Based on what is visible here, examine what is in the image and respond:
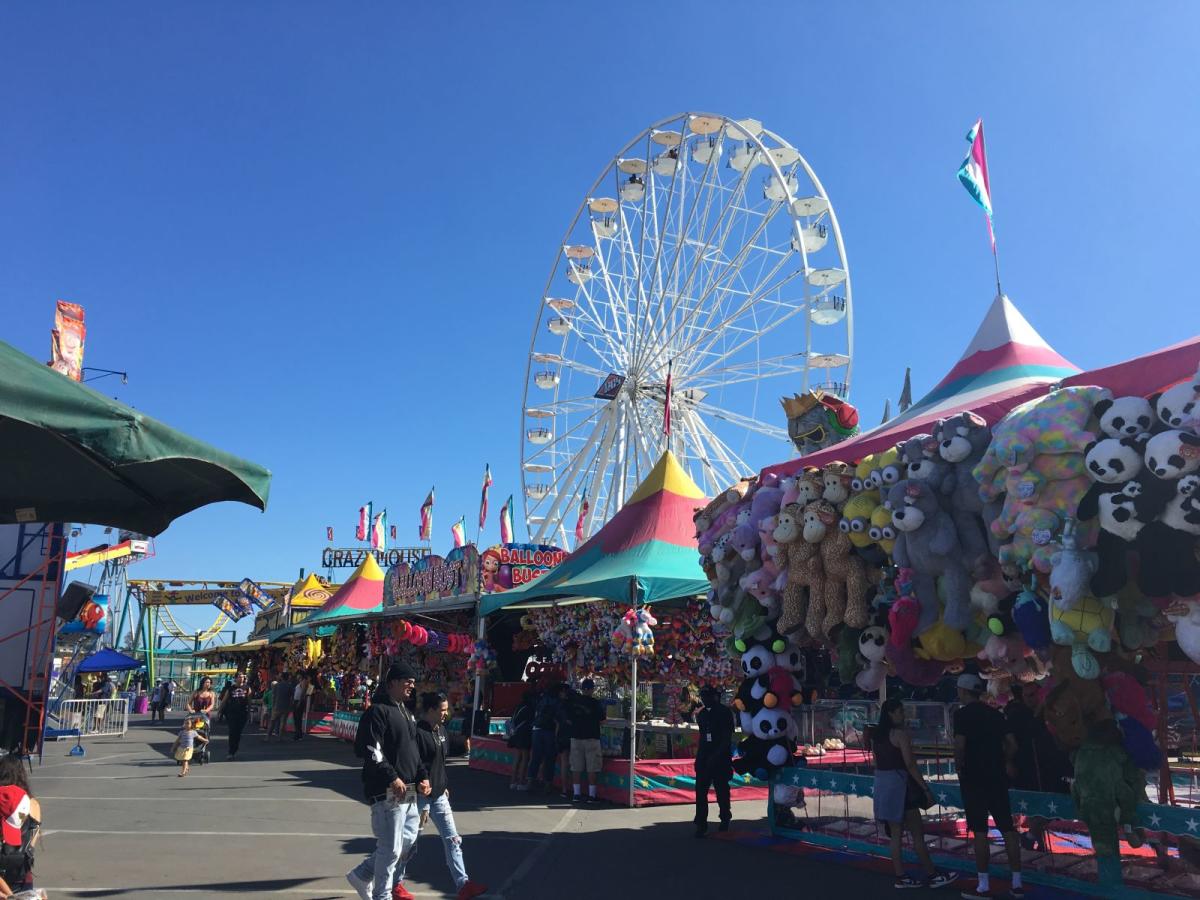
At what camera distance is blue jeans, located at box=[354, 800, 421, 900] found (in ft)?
16.2

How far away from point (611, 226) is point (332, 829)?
733 inches

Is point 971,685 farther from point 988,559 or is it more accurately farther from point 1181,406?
point 1181,406

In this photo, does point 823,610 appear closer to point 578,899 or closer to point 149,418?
point 578,899

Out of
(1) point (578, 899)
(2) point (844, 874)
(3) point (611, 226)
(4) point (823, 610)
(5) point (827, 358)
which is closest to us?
A: (1) point (578, 899)

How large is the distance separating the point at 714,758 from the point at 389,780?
3.77 m

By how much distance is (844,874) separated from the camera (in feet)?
20.7

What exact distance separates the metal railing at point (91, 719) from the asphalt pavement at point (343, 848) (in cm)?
859

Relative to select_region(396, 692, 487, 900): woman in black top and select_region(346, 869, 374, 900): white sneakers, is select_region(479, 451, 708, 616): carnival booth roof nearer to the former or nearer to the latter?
select_region(396, 692, 487, 900): woman in black top

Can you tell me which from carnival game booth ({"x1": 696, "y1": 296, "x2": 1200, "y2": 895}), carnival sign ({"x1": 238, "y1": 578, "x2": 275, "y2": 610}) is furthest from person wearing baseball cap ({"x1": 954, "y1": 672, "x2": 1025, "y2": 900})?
carnival sign ({"x1": 238, "y1": 578, "x2": 275, "y2": 610})

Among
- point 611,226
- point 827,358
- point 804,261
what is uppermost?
point 611,226

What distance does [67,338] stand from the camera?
1179 centimetres

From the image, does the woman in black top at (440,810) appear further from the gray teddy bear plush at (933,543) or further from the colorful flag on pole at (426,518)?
the colorful flag on pole at (426,518)

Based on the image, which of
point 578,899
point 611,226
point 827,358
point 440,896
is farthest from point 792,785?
point 611,226

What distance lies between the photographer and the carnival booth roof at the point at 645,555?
10.0 metres
